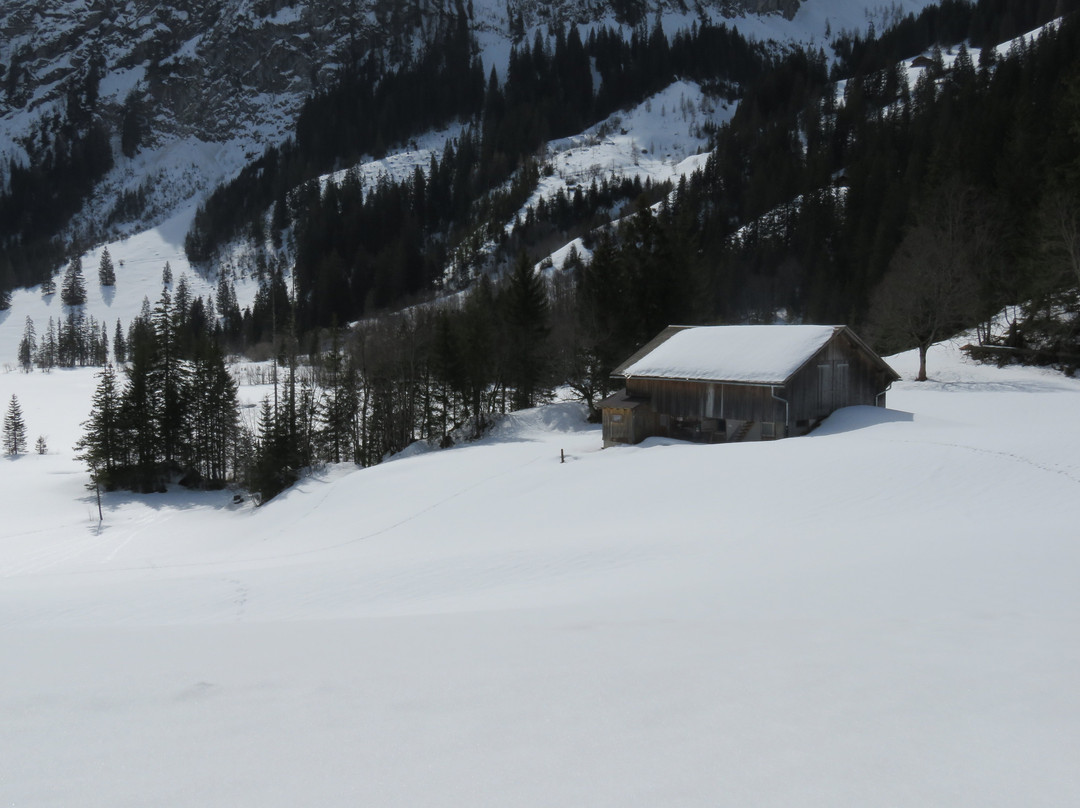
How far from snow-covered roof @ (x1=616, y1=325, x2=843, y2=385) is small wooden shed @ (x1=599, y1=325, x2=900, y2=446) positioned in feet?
0.15

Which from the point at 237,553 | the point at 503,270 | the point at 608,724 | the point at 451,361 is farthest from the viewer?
the point at 503,270

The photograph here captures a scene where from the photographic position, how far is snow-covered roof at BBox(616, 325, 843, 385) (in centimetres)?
2816

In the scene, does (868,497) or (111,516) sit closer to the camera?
(868,497)

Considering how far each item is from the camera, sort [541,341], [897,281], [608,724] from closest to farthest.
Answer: [608,724] → [897,281] → [541,341]

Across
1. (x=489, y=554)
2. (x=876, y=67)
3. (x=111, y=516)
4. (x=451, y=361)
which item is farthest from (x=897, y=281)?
(x=876, y=67)

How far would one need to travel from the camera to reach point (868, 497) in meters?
16.3

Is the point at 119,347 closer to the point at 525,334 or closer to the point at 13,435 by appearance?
the point at 13,435

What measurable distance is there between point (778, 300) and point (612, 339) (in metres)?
39.5

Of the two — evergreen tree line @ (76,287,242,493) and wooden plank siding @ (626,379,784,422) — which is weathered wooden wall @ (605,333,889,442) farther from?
evergreen tree line @ (76,287,242,493)

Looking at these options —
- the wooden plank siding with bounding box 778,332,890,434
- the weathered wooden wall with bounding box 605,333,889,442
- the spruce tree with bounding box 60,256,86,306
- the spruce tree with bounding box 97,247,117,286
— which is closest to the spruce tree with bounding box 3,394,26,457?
the weathered wooden wall with bounding box 605,333,889,442

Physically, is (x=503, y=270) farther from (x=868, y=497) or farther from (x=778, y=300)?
(x=868, y=497)

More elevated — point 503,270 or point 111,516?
point 503,270

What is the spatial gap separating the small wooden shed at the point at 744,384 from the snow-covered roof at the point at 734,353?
44mm

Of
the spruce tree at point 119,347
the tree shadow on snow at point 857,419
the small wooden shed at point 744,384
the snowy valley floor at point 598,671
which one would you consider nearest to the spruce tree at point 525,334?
the small wooden shed at point 744,384
